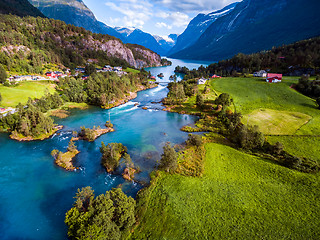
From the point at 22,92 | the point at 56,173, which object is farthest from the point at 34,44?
the point at 56,173

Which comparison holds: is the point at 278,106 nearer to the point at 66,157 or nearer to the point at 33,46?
the point at 66,157

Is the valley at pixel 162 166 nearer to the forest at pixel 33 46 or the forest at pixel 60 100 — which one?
the forest at pixel 60 100

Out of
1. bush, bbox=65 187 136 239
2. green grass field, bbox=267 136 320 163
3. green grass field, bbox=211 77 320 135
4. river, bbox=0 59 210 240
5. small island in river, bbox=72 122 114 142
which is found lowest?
river, bbox=0 59 210 240

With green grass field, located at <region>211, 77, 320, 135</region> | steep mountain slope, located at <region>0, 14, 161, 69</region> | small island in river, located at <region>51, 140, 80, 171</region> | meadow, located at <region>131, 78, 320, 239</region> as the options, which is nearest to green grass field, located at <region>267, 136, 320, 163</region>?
meadow, located at <region>131, 78, 320, 239</region>

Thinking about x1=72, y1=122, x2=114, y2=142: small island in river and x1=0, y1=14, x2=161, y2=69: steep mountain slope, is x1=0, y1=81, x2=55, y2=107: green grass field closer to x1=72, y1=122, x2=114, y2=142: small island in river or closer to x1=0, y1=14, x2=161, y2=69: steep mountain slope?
x1=0, y1=14, x2=161, y2=69: steep mountain slope

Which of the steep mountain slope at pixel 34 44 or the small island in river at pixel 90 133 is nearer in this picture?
the small island in river at pixel 90 133

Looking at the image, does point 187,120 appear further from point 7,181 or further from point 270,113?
point 7,181

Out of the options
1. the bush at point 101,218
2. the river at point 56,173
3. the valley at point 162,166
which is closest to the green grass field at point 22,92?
the valley at point 162,166
